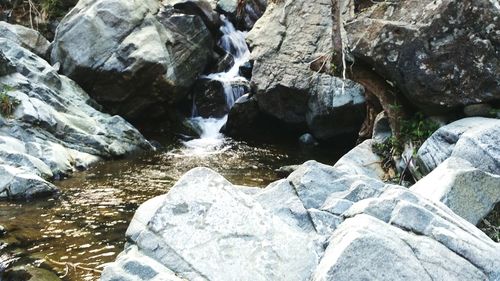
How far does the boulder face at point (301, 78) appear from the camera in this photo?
16.2 m

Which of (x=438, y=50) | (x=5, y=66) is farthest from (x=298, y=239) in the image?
(x=5, y=66)

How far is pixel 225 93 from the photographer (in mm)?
19797

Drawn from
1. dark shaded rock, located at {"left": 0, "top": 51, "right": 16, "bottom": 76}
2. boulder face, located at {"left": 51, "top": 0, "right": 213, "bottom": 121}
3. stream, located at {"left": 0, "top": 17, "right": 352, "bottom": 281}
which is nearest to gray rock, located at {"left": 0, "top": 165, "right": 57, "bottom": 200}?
stream, located at {"left": 0, "top": 17, "right": 352, "bottom": 281}

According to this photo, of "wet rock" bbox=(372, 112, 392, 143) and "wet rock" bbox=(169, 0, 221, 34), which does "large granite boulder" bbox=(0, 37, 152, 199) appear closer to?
"wet rock" bbox=(169, 0, 221, 34)

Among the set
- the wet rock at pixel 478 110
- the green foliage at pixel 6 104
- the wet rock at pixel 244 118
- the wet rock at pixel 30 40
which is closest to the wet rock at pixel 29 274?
the green foliage at pixel 6 104

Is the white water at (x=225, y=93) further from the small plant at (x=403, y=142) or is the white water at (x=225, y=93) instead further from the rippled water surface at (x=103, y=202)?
the small plant at (x=403, y=142)

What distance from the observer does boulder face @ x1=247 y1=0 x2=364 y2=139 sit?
16.2 m

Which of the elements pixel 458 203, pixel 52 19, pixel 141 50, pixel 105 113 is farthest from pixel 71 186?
pixel 52 19

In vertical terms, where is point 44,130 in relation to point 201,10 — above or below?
below

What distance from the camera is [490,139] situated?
8.18 meters

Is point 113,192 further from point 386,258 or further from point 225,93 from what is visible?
point 225,93

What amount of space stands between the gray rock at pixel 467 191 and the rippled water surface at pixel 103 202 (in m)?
4.88

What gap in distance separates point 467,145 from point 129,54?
12.6 meters

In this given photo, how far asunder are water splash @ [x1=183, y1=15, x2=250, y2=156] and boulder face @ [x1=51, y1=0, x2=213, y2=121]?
53.3 inches
